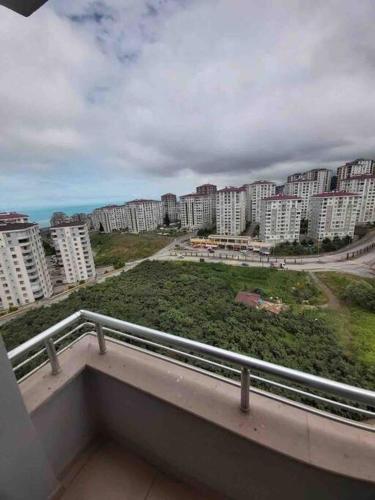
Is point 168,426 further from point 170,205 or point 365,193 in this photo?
point 170,205

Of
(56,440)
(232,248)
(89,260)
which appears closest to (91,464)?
(56,440)

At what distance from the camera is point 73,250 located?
13227mm

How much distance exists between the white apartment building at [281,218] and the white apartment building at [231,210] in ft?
11.9

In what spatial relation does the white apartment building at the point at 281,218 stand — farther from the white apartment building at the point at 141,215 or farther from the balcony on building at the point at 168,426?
the balcony on building at the point at 168,426

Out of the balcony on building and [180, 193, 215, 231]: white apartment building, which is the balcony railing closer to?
the balcony on building

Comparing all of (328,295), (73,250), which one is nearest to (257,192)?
(328,295)

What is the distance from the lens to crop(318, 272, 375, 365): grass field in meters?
5.76

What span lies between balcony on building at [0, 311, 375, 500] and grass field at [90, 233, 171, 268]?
14.6m

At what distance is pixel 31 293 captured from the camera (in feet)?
37.1

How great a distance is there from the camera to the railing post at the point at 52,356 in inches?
35.7

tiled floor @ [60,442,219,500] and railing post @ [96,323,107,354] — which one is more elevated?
railing post @ [96,323,107,354]

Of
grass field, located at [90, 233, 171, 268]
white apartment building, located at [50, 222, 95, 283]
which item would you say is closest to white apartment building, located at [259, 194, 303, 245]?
grass field, located at [90, 233, 171, 268]

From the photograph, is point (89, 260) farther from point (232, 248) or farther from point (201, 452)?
point (201, 452)

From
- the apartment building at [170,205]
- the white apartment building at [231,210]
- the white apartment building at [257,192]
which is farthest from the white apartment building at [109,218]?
the white apartment building at [257,192]
